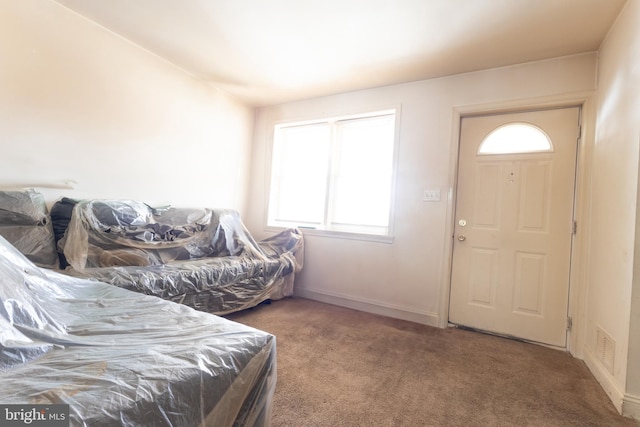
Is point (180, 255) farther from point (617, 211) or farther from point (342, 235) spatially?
point (617, 211)

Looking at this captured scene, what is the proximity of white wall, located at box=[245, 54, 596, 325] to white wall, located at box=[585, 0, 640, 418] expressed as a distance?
0.42 m

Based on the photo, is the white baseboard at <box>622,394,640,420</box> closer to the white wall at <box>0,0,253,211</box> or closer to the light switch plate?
the light switch plate

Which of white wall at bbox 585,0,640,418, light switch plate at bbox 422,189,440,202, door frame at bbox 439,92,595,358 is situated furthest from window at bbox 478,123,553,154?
light switch plate at bbox 422,189,440,202

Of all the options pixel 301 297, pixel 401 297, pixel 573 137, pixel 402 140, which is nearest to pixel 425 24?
pixel 402 140

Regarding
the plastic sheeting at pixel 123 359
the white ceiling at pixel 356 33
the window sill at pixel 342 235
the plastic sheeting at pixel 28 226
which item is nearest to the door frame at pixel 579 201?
the white ceiling at pixel 356 33

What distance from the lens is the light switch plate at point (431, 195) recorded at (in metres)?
2.71

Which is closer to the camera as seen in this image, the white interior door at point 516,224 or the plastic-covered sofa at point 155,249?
the plastic-covered sofa at point 155,249

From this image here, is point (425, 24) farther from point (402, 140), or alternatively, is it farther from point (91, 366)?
point (91, 366)

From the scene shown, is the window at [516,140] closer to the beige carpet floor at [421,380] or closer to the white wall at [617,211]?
the white wall at [617,211]

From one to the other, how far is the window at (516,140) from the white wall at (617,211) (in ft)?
1.20

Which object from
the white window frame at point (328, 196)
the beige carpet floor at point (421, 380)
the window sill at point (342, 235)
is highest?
the white window frame at point (328, 196)

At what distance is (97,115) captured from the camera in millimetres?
2344

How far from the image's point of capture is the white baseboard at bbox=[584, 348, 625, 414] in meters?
1.55

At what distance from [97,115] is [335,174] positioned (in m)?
2.34
